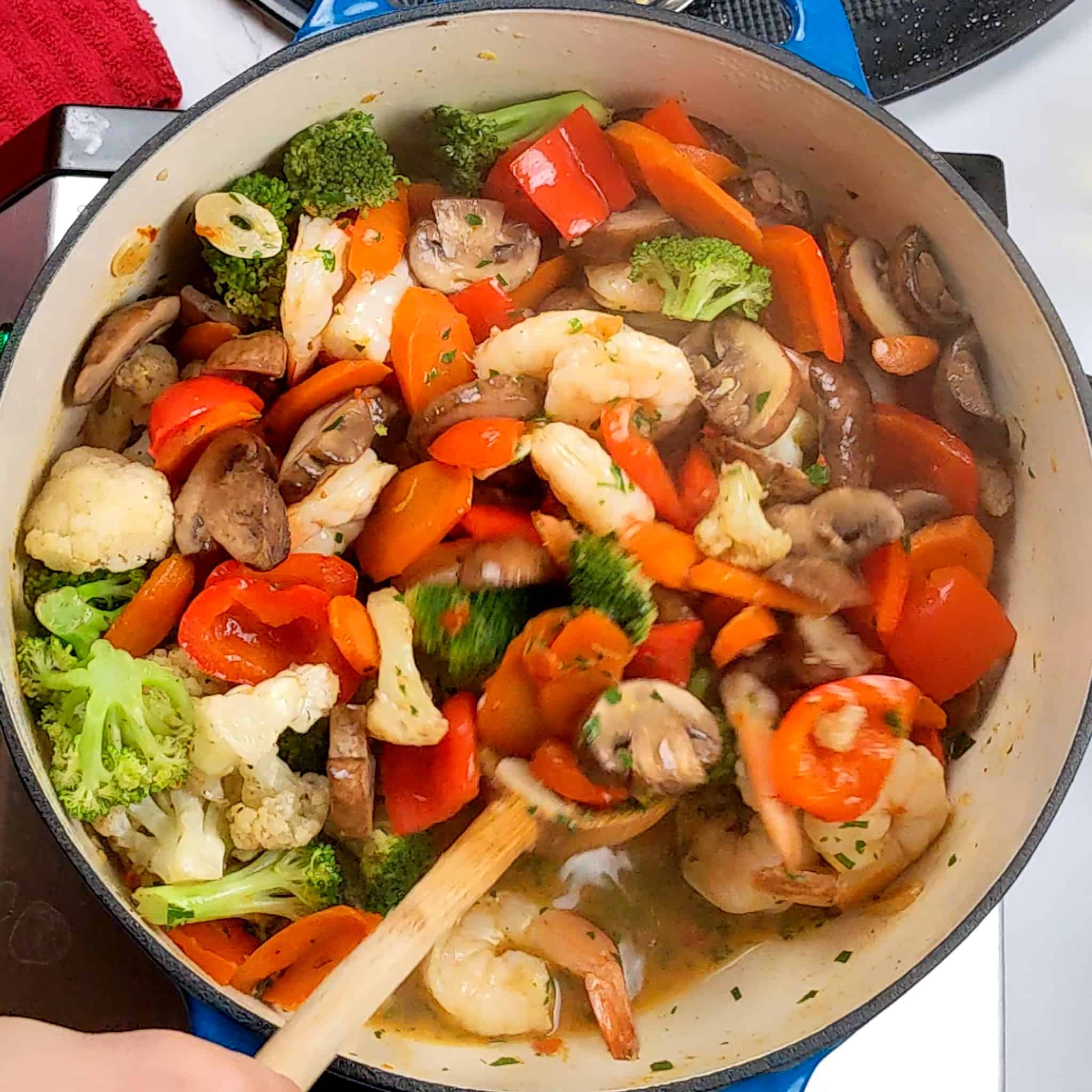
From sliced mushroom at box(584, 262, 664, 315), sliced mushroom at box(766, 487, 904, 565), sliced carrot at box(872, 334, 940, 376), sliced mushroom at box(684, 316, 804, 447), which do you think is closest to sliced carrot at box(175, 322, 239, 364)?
sliced mushroom at box(584, 262, 664, 315)

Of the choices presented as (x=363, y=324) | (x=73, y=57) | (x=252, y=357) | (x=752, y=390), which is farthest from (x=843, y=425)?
(x=73, y=57)

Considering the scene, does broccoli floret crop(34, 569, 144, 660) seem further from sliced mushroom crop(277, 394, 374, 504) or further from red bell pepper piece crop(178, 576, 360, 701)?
sliced mushroom crop(277, 394, 374, 504)

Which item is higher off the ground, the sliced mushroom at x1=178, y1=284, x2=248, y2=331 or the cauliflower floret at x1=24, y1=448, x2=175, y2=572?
the sliced mushroom at x1=178, y1=284, x2=248, y2=331

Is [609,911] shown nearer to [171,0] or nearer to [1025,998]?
[1025,998]

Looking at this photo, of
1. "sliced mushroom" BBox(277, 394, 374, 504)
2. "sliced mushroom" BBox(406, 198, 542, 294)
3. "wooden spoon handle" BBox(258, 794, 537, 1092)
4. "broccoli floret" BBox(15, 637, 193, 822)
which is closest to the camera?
"wooden spoon handle" BBox(258, 794, 537, 1092)

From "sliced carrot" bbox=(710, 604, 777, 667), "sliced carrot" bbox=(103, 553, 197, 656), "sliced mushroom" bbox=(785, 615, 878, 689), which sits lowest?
"sliced mushroom" bbox=(785, 615, 878, 689)

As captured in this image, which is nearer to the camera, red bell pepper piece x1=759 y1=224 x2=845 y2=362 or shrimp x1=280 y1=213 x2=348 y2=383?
shrimp x1=280 y1=213 x2=348 y2=383
